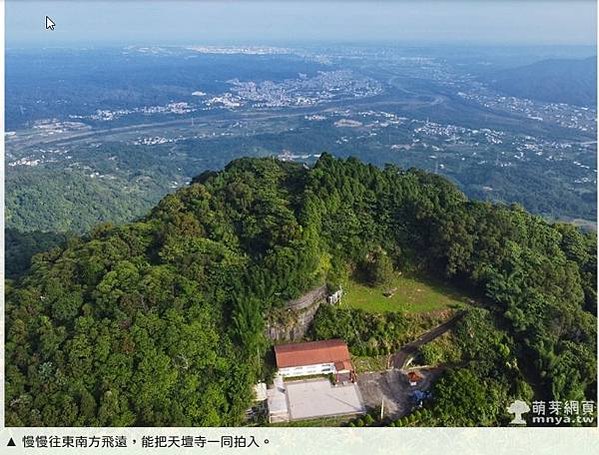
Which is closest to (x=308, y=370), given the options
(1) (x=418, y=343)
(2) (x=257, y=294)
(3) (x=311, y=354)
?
(3) (x=311, y=354)

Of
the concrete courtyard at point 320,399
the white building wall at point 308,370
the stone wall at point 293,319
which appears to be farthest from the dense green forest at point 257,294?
the concrete courtyard at point 320,399

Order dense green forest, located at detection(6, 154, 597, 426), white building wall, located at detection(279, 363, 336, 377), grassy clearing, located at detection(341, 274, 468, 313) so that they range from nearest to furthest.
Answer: dense green forest, located at detection(6, 154, 597, 426) < white building wall, located at detection(279, 363, 336, 377) < grassy clearing, located at detection(341, 274, 468, 313)

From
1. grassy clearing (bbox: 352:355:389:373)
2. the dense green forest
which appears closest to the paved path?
grassy clearing (bbox: 352:355:389:373)

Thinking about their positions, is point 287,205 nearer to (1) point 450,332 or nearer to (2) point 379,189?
(2) point 379,189

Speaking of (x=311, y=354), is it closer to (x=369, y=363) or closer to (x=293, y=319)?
(x=293, y=319)

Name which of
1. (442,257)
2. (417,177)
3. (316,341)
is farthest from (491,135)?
(316,341)

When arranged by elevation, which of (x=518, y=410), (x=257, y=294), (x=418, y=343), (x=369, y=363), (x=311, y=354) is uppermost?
(x=257, y=294)

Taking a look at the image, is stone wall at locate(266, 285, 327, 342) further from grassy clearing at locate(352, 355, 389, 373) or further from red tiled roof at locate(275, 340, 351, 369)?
grassy clearing at locate(352, 355, 389, 373)
